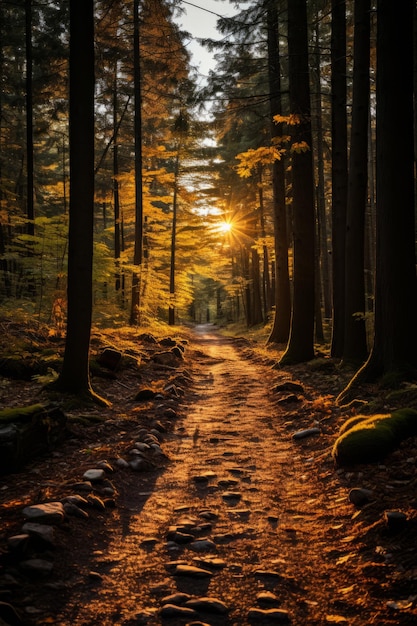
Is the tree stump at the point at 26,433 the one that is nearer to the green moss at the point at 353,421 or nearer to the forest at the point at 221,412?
the forest at the point at 221,412

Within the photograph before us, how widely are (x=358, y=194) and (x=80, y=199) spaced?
20.8 ft

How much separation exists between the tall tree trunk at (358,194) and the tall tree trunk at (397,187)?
9.90 ft

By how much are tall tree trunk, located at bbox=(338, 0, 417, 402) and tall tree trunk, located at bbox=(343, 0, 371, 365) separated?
9.90ft

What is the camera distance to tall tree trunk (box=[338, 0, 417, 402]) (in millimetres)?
6391

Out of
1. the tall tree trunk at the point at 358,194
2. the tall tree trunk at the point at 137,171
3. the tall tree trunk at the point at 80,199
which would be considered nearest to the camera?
the tall tree trunk at the point at 80,199

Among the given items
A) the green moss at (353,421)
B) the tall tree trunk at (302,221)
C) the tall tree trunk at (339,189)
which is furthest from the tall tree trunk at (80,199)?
the tall tree trunk at (339,189)

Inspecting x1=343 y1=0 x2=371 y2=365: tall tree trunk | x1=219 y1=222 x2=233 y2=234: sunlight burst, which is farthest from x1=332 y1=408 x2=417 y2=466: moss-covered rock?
x1=219 y1=222 x2=233 y2=234: sunlight burst

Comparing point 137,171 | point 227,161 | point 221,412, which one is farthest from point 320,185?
point 221,412

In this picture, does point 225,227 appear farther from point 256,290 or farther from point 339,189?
point 339,189

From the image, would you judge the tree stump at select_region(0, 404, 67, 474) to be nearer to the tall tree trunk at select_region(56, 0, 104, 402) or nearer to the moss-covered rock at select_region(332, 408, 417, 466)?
the tall tree trunk at select_region(56, 0, 104, 402)

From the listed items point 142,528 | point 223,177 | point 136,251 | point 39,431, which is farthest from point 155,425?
point 223,177

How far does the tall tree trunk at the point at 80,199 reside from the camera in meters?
7.18

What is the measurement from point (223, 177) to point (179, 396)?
18990 mm

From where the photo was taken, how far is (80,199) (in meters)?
7.34
